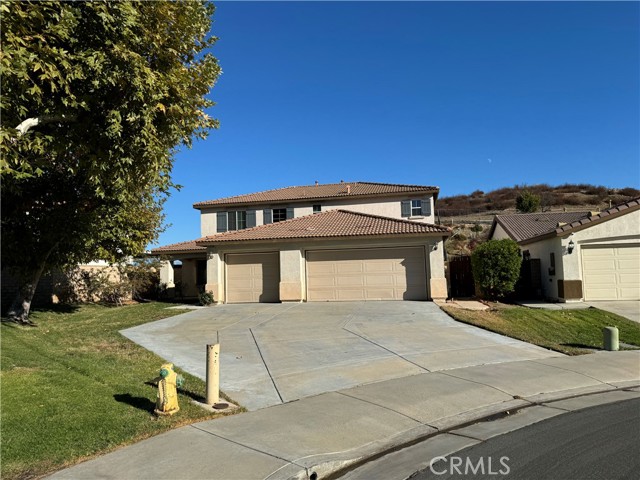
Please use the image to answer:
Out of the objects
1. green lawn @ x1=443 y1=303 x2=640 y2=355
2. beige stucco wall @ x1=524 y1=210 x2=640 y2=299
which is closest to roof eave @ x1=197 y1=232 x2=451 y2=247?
green lawn @ x1=443 y1=303 x2=640 y2=355

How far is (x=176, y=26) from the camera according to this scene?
8.45 meters

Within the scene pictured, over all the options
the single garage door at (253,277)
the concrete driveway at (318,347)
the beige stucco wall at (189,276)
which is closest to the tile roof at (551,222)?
the concrete driveway at (318,347)

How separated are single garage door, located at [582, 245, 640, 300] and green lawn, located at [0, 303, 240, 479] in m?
17.3

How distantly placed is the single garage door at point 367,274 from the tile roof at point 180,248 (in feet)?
28.7

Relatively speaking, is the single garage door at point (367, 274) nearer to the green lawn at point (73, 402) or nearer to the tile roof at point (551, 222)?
the tile roof at point (551, 222)

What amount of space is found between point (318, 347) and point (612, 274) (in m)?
14.5

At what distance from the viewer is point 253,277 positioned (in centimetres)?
2211

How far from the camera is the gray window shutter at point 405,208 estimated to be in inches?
1141

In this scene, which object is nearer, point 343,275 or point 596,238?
point 596,238

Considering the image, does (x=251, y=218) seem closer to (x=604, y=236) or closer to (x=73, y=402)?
(x=604, y=236)

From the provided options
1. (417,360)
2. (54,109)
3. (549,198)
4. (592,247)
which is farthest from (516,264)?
(549,198)

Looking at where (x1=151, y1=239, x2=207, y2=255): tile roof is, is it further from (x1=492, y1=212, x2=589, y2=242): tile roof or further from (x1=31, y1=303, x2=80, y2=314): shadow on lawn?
(x1=492, y1=212, x2=589, y2=242): tile roof

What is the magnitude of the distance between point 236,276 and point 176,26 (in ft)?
49.3

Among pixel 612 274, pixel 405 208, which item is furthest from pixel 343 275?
pixel 612 274
